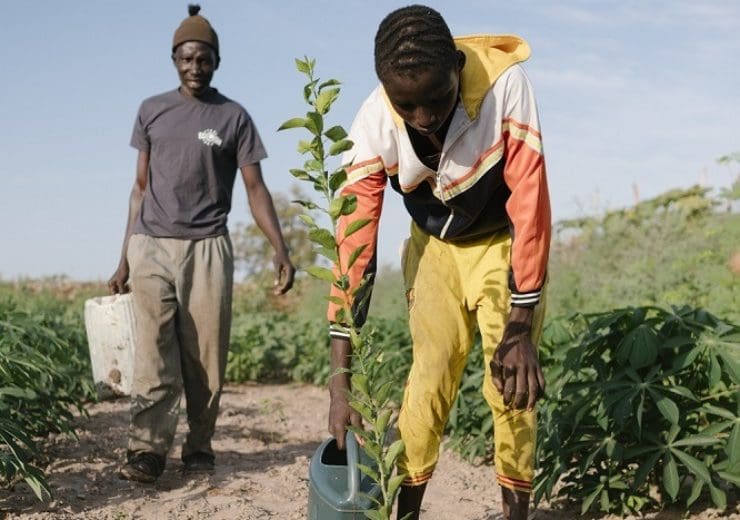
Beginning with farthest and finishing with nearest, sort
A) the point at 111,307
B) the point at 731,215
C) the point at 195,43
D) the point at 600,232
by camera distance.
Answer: the point at 600,232 < the point at 731,215 < the point at 111,307 < the point at 195,43

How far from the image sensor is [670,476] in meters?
3.38

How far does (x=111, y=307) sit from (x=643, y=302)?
3.89 m

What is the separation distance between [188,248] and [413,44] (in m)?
2.30

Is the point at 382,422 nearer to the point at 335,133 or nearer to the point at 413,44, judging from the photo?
the point at 335,133

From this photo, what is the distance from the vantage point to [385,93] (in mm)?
2666

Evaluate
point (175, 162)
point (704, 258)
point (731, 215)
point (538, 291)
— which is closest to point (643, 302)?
point (704, 258)

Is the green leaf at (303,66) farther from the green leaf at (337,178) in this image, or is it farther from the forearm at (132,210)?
the forearm at (132,210)

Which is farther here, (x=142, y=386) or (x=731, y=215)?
(x=731, y=215)

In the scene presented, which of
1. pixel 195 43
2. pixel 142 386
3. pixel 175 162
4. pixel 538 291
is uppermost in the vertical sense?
pixel 195 43

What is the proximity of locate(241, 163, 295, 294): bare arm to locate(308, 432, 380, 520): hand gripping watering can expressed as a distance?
1.82 m

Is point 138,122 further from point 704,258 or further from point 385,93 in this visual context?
point 704,258

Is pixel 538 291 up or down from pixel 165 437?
up

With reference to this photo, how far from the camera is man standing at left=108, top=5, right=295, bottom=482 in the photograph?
4449 millimetres

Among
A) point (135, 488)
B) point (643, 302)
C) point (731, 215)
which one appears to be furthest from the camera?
point (731, 215)
